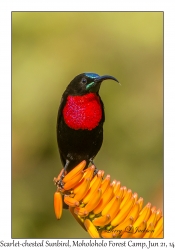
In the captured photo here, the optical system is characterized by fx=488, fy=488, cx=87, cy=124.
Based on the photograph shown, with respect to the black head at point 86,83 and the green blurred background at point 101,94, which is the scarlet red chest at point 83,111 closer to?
the black head at point 86,83

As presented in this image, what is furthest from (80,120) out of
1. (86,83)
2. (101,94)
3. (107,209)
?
(101,94)

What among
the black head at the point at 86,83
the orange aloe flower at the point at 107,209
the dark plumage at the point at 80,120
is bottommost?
the orange aloe flower at the point at 107,209

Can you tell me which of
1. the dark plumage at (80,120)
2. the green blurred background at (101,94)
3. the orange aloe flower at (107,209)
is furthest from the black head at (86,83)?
the green blurred background at (101,94)

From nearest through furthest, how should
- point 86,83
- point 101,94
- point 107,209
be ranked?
1. point 107,209
2. point 86,83
3. point 101,94

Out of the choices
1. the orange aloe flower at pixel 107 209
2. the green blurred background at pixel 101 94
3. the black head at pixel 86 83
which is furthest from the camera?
the green blurred background at pixel 101 94

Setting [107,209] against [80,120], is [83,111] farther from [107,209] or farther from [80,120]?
[107,209]

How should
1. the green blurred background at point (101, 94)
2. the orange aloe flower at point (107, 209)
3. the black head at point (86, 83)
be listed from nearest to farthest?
the orange aloe flower at point (107, 209), the black head at point (86, 83), the green blurred background at point (101, 94)
